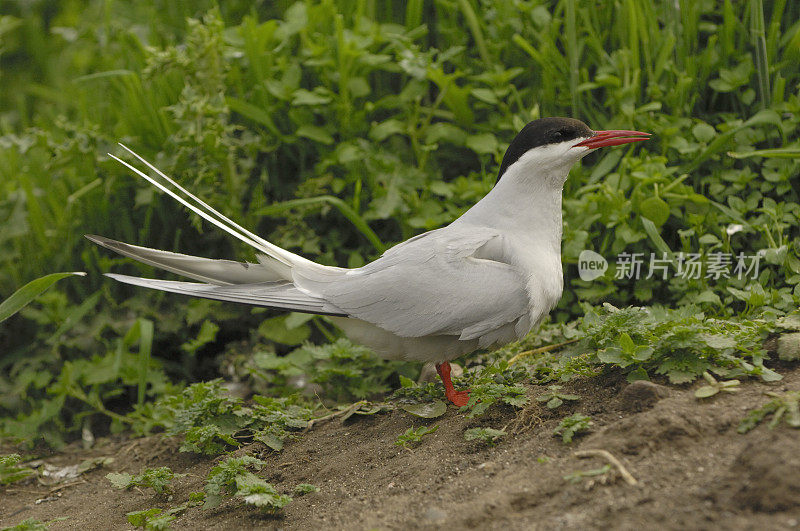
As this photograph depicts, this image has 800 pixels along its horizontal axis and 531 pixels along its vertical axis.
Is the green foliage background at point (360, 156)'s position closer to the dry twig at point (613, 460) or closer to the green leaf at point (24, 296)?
the green leaf at point (24, 296)

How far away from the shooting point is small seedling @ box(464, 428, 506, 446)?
2.31 metres

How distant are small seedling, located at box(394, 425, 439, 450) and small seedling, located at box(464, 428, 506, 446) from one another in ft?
0.53

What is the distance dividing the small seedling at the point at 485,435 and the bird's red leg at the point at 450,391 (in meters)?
0.36

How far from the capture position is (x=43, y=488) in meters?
3.10

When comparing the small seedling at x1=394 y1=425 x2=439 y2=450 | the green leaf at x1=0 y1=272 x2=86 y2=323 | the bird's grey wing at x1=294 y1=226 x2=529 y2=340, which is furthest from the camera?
the green leaf at x1=0 y1=272 x2=86 y2=323

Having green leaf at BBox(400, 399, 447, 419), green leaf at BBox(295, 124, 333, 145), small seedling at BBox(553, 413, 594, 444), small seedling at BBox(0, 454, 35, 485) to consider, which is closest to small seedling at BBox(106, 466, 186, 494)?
small seedling at BBox(0, 454, 35, 485)

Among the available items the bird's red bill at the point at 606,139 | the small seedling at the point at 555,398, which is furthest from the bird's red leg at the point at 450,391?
the bird's red bill at the point at 606,139

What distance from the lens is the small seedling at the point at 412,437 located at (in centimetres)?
250

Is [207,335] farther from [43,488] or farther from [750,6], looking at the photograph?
[750,6]

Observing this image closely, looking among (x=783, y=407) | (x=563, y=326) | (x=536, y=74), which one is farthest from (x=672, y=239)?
(x=783, y=407)

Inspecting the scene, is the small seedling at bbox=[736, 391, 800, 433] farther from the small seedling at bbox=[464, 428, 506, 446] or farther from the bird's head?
the bird's head

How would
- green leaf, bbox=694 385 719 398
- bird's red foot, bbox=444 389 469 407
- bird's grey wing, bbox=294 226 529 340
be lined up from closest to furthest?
green leaf, bbox=694 385 719 398 < bird's grey wing, bbox=294 226 529 340 < bird's red foot, bbox=444 389 469 407

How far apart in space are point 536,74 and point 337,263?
1.36 meters

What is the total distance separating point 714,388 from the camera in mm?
2174
